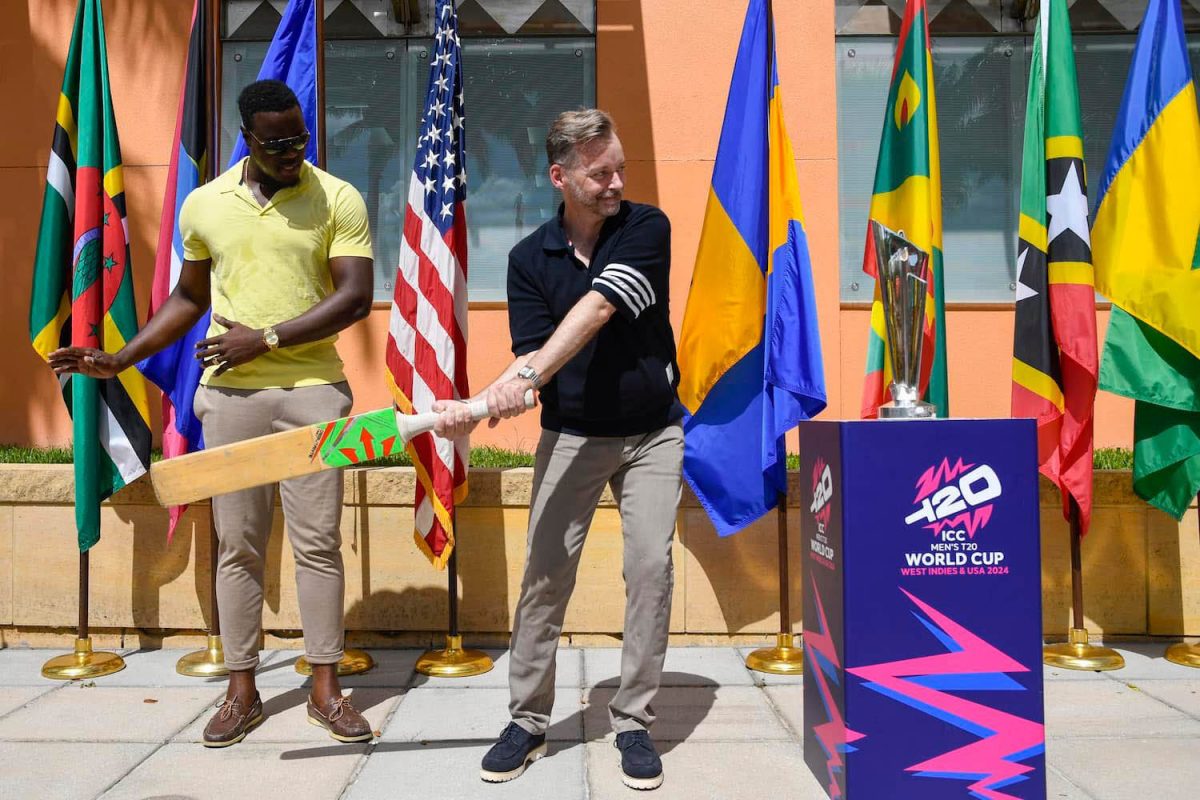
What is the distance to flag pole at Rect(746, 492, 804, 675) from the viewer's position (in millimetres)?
4848

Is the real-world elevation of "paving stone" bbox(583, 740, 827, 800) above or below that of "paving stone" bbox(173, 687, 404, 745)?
below

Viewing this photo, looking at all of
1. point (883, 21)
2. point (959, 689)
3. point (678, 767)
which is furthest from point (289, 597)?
point (883, 21)

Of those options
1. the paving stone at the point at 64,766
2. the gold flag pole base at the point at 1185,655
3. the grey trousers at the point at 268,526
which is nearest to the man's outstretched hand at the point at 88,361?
the grey trousers at the point at 268,526

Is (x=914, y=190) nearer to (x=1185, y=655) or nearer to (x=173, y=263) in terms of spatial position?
(x=1185, y=655)

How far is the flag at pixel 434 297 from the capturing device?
502 centimetres

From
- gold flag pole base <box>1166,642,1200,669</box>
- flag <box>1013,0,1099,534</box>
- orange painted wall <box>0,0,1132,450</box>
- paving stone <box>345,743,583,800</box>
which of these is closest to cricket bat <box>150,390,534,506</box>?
paving stone <box>345,743,583,800</box>

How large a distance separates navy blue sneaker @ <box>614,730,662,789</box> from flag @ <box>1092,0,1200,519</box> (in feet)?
9.99

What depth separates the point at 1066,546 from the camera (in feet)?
17.5

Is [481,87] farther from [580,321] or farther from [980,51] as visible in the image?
[580,321]

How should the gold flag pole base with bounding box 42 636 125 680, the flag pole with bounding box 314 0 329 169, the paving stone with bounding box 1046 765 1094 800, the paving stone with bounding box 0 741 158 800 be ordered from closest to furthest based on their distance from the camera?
1. the paving stone with bounding box 1046 765 1094 800
2. the paving stone with bounding box 0 741 158 800
3. the gold flag pole base with bounding box 42 636 125 680
4. the flag pole with bounding box 314 0 329 169

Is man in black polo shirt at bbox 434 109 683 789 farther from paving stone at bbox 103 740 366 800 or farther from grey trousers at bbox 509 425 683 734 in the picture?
paving stone at bbox 103 740 366 800

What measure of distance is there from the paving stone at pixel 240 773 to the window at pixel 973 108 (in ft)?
16.1

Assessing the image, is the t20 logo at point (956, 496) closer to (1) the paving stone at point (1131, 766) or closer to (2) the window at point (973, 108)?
(1) the paving stone at point (1131, 766)

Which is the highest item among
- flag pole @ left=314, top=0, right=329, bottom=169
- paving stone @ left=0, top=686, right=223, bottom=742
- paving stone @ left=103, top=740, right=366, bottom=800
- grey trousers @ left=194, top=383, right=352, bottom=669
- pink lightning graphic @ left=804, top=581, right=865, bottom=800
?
flag pole @ left=314, top=0, right=329, bottom=169
